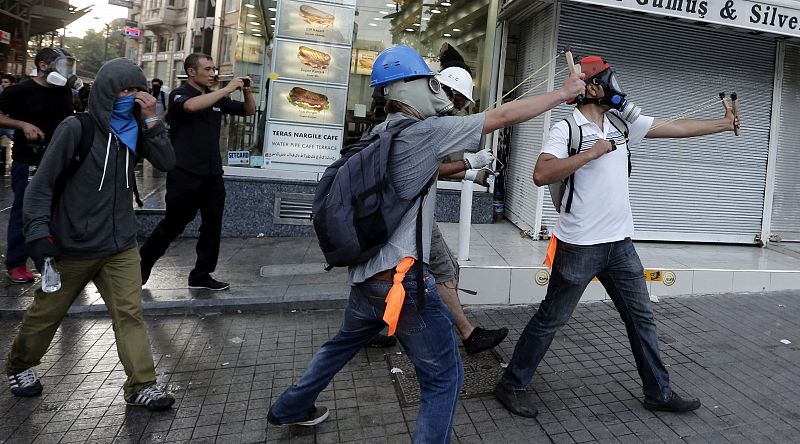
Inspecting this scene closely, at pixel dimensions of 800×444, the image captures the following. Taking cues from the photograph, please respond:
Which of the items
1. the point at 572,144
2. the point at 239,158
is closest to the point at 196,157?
the point at 239,158

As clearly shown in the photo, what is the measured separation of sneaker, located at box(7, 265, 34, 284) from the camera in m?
5.21

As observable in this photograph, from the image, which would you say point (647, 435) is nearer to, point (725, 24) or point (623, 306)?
point (623, 306)

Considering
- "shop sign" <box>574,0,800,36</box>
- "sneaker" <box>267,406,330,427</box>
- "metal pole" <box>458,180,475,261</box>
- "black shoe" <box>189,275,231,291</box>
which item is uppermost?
"shop sign" <box>574,0,800,36</box>

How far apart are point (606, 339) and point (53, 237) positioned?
12.5ft

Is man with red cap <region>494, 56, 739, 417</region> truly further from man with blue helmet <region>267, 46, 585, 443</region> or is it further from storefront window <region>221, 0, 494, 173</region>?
storefront window <region>221, 0, 494, 173</region>

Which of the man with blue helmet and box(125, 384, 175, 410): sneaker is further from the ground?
the man with blue helmet

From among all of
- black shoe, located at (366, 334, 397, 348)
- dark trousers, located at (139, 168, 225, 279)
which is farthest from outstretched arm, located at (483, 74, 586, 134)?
dark trousers, located at (139, 168, 225, 279)

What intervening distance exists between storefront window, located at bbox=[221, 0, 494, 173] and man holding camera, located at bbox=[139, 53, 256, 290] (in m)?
2.27

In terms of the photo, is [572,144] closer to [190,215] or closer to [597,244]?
[597,244]

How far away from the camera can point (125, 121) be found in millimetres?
3328

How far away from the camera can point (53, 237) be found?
3.14 meters

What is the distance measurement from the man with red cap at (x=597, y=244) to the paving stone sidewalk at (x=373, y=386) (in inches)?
9.1

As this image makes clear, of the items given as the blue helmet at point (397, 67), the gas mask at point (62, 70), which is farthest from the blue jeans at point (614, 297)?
the gas mask at point (62, 70)

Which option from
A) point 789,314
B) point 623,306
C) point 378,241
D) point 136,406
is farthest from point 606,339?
point 136,406
